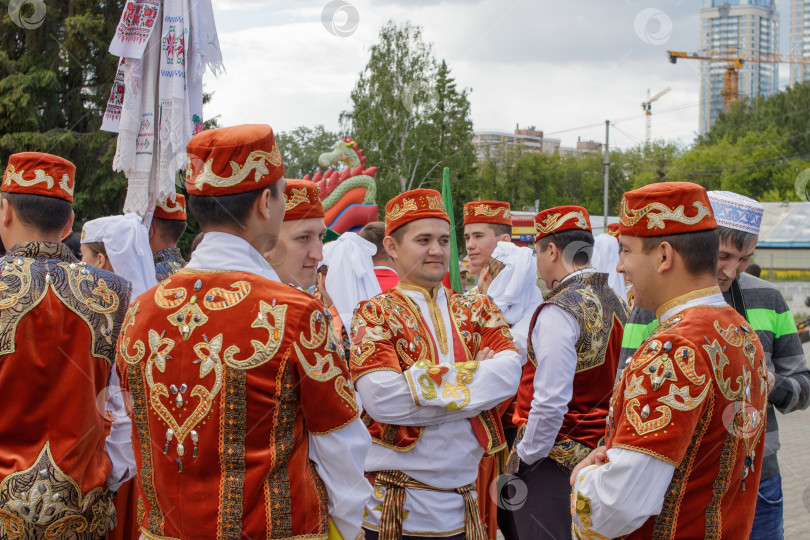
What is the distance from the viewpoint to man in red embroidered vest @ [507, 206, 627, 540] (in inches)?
148

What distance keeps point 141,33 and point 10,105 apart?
15.1m

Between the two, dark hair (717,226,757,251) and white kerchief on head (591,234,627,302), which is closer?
dark hair (717,226,757,251)

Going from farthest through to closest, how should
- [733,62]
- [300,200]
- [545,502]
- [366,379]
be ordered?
[733,62] < [545,502] < [300,200] < [366,379]

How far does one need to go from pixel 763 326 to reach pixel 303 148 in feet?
185

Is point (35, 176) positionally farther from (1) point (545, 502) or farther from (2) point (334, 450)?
(1) point (545, 502)

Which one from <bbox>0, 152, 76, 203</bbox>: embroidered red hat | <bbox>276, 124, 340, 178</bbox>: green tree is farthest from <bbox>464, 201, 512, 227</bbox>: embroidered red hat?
<bbox>276, 124, 340, 178</bbox>: green tree

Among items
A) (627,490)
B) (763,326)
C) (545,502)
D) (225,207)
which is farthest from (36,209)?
(763,326)

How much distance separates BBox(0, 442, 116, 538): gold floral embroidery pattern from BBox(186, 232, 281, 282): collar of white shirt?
1.34m

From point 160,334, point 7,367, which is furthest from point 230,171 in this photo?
point 7,367

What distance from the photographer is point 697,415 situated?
212 centimetres

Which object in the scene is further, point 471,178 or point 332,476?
point 471,178

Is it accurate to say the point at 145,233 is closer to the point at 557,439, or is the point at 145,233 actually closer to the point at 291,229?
the point at 291,229

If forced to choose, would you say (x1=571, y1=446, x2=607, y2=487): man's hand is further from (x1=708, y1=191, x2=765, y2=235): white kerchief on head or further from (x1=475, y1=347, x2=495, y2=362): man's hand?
(x1=708, y1=191, x2=765, y2=235): white kerchief on head

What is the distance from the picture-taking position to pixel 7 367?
9.52 feet
